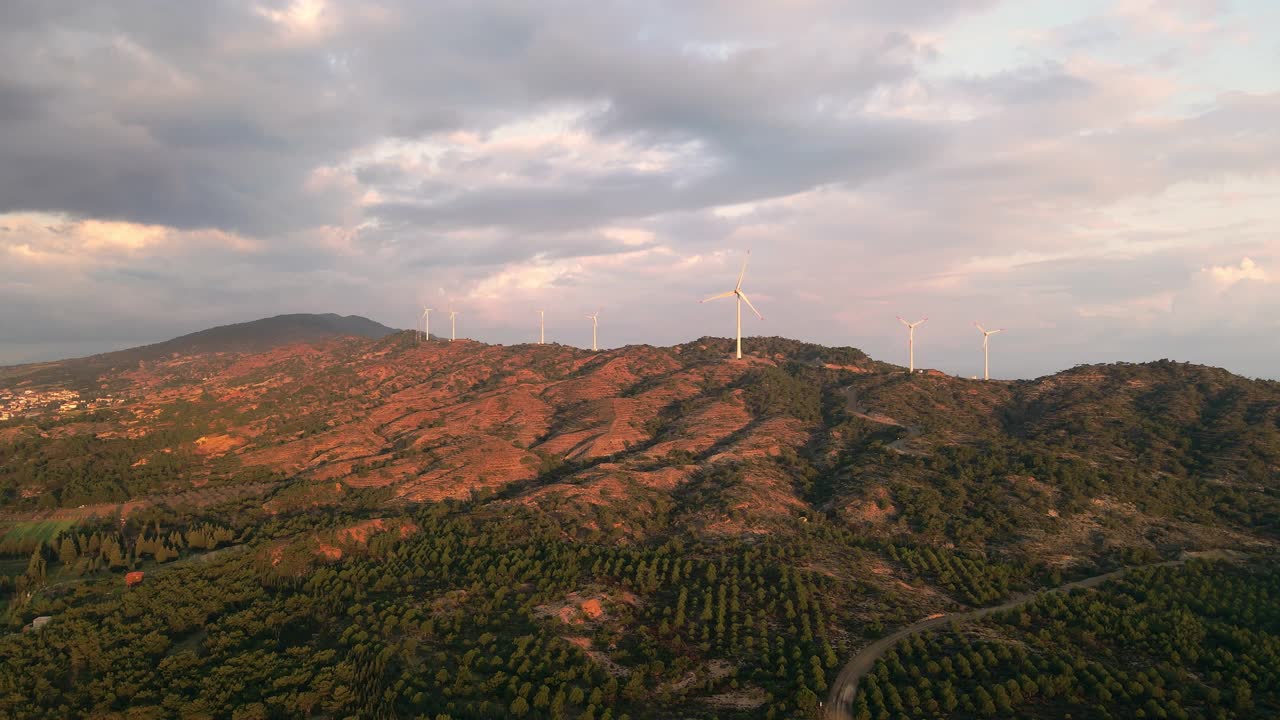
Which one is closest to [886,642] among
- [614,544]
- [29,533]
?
[614,544]

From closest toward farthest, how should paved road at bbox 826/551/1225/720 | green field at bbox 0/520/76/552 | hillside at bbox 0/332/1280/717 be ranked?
paved road at bbox 826/551/1225/720
hillside at bbox 0/332/1280/717
green field at bbox 0/520/76/552

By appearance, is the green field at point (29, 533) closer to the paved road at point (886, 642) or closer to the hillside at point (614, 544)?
the hillside at point (614, 544)

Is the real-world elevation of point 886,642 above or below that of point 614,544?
above

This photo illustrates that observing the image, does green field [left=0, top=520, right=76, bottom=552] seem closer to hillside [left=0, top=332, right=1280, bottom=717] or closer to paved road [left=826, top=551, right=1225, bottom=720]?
hillside [left=0, top=332, right=1280, bottom=717]

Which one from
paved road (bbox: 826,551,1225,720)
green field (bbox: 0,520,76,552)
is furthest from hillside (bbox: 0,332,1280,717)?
paved road (bbox: 826,551,1225,720)

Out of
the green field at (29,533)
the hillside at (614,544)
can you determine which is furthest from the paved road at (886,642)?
the green field at (29,533)

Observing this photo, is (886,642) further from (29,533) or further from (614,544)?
(29,533)
